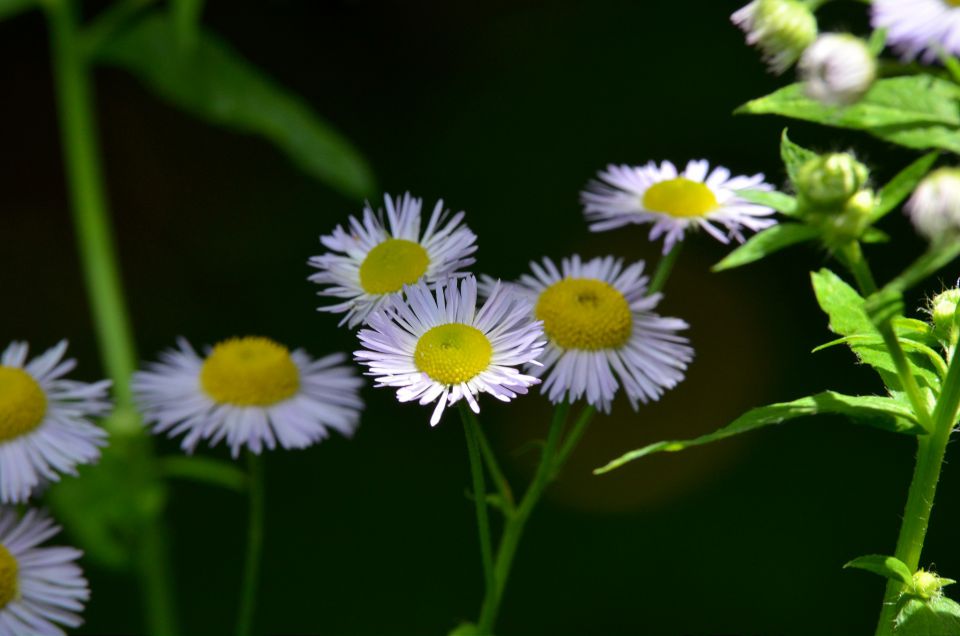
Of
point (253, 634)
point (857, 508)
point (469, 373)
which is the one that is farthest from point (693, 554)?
point (469, 373)

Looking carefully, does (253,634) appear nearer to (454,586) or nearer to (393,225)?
(454,586)

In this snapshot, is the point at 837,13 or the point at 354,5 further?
the point at 354,5

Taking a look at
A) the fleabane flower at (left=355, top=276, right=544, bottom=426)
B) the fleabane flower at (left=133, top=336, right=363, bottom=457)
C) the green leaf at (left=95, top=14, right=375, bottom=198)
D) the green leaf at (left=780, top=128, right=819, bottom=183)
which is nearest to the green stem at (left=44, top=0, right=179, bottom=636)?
the green leaf at (left=95, top=14, right=375, bottom=198)

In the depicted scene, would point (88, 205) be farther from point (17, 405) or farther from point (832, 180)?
point (832, 180)

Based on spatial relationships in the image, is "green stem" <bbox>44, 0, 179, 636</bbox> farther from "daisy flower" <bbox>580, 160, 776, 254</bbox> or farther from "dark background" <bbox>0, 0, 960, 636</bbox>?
"daisy flower" <bbox>580, 160, 776, 254</bbox>

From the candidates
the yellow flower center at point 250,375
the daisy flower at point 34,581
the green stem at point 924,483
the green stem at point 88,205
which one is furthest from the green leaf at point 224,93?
the green stem at point 924,483

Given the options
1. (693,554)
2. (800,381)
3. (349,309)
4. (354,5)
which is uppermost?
(354,5)

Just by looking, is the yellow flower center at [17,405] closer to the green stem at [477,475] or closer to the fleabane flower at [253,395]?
the fleabane flower at [253,395]

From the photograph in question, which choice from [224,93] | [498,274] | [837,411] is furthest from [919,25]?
[498,274]
